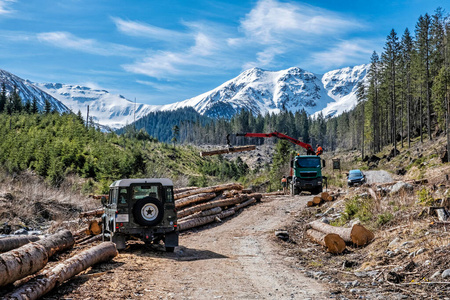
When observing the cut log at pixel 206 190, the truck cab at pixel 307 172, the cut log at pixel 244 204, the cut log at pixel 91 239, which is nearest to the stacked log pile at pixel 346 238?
the cut log at pixel 91 239

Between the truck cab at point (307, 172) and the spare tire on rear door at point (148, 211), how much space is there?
55.7 ft

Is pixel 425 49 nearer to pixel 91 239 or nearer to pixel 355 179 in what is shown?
pixel 355 179

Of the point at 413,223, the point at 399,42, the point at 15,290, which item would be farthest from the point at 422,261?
the point at 399,42

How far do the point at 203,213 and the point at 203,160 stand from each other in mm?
96378

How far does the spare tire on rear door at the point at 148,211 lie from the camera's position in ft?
40.2

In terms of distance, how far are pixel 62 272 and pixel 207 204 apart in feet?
44.9

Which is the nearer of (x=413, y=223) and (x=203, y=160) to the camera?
(x=413, y=223)

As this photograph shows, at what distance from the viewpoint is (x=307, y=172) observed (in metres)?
27.7

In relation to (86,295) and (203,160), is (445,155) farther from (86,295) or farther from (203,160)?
(203,160)

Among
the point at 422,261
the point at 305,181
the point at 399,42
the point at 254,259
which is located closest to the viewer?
the point at 422,261

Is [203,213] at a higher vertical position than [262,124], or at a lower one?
lower

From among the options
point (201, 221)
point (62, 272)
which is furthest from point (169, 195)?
point (201, 221)

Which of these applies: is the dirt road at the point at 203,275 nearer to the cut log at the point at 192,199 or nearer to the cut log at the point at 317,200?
the cut log at the point at 192,199

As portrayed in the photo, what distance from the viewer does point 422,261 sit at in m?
8.16
